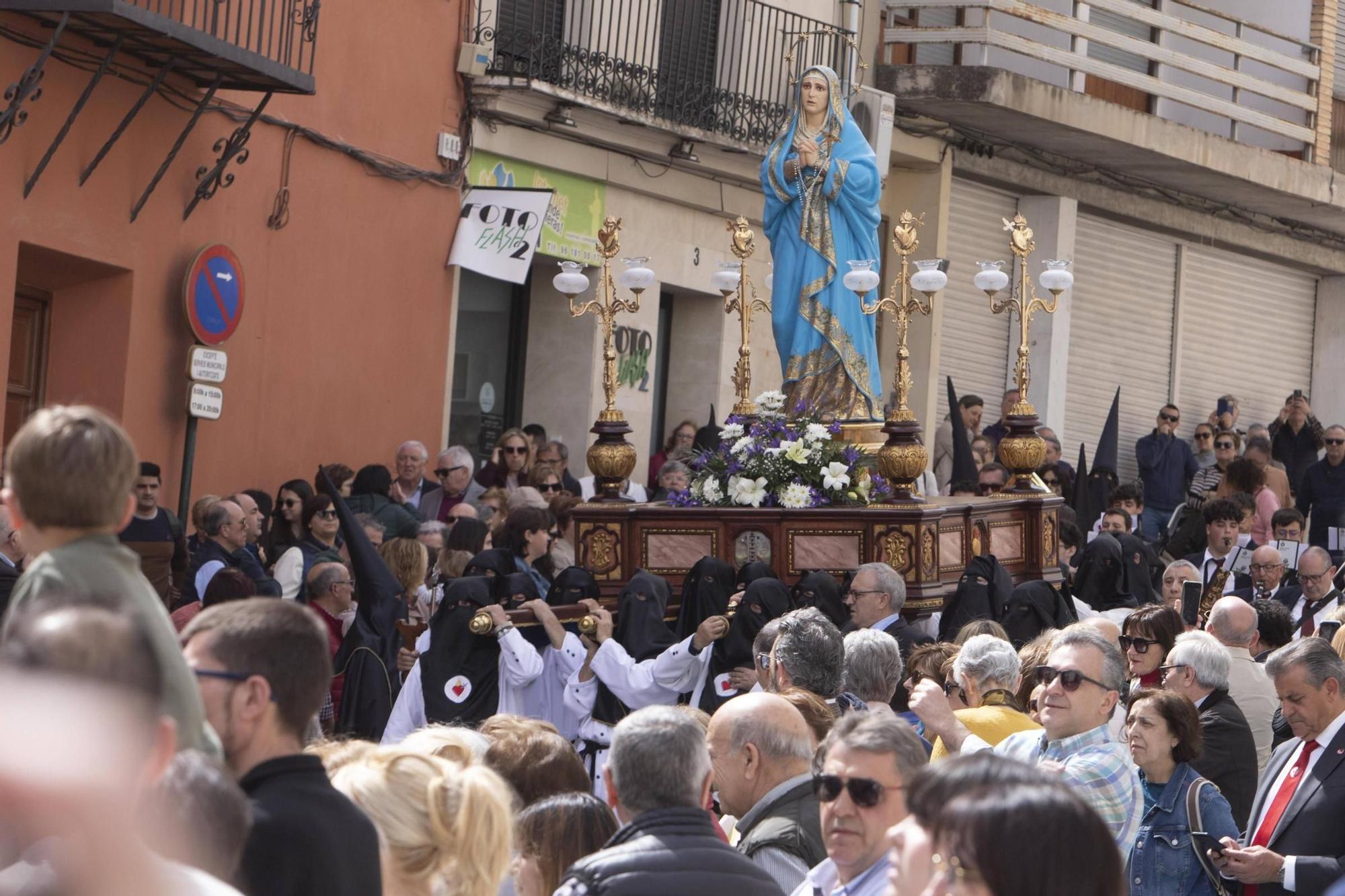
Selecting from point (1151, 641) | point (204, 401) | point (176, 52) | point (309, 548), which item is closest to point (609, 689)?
point (1151, 641)

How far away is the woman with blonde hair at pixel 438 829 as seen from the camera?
4.35 m

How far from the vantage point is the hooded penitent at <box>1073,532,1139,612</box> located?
44.0ft

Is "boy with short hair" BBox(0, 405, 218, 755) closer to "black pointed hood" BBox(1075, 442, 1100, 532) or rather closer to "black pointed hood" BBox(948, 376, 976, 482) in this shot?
"black pointed hood" BBox(948, 376, 976, 482)

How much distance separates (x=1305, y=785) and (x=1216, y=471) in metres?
12.8

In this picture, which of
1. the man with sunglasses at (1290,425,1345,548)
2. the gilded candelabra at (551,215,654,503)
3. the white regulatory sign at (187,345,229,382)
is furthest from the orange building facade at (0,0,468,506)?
the man with sunglasses at (1290,425,1345,548)

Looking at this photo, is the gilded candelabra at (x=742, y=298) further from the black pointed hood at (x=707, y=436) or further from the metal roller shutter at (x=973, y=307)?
the metal roller shutter at (x=973, y=307)

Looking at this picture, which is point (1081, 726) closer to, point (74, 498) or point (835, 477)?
point (74, 498)

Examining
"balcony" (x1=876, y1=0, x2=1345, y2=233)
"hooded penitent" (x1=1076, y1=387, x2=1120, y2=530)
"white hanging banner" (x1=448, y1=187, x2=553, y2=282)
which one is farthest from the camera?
"balcony" (x1=876, y1=0, x2=1345, y2=233)

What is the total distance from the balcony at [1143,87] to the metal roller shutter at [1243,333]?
77 centimetres

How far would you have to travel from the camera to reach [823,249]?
14102mm

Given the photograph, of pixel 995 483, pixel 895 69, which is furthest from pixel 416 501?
pixel 895 69

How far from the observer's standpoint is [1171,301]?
24.4 meters

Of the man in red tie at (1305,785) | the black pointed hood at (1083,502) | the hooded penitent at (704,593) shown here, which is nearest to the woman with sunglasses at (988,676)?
the man in red tie at (1305,785)

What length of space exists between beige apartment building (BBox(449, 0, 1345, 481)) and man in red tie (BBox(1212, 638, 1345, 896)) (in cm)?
886
